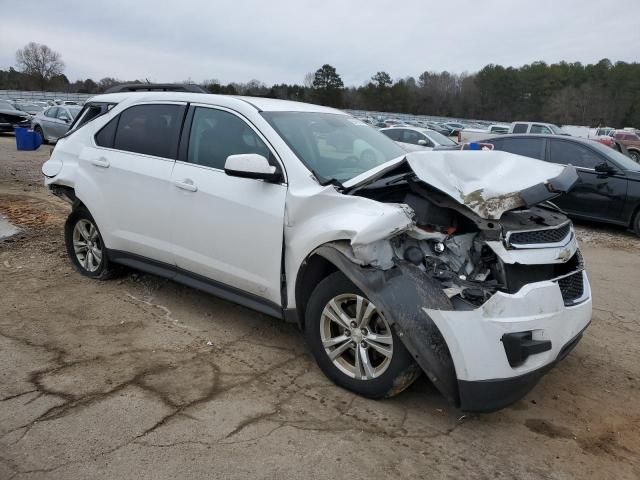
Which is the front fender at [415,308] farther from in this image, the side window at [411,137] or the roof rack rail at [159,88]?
the side window at [411,137]

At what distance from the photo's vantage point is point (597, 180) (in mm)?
9133

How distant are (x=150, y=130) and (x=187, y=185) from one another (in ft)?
2.88

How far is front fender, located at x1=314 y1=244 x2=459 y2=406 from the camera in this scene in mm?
2904

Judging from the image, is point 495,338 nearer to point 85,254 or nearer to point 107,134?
point 107,134

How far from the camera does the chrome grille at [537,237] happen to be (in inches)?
123

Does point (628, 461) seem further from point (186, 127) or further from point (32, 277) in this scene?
point (32, 277)

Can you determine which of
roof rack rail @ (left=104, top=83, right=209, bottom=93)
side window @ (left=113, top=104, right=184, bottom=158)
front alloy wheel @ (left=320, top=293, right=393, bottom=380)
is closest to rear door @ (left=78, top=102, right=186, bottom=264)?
side window @ (left=113, top=104, right=184, bottom=158)

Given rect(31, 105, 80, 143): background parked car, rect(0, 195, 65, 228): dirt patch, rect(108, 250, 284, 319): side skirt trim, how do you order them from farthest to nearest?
rect(31, 105, 80, 143): background parked car → rect(0, 195, 65, 228): dirt patch → rect(108, 250, 284, 319): side skirt trim

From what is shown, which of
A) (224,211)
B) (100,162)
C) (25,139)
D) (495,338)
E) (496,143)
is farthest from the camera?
(25,139)

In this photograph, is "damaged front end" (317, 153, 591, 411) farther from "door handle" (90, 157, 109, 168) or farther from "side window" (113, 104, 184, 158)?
"door handle" (90, 157, 109, 168)

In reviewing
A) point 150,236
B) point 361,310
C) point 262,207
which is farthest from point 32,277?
point 361,310

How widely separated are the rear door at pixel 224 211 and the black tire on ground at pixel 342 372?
38 cm

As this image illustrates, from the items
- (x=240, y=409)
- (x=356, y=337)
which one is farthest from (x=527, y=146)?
(x=240, y=409)

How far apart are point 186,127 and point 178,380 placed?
2024 mm
